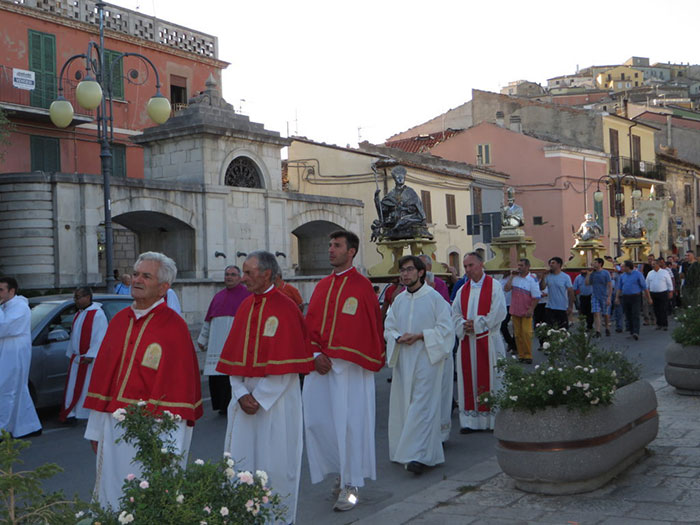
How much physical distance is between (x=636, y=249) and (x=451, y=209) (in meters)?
8.98

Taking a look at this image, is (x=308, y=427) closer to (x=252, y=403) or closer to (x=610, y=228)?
(x=252, y=403)

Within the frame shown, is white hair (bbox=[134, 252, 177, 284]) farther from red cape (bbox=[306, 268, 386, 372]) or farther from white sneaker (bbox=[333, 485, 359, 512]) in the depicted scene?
white sneaker (bbox=[333, 485, 359, 512])

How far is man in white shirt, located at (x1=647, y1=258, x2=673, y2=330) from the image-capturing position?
2094cm

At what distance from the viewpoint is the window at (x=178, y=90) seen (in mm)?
33500

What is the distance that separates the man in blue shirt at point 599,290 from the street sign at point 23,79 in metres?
18.0

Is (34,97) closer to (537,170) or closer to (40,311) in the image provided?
(40,311)

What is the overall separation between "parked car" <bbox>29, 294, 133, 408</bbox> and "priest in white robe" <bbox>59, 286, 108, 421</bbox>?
0.37m

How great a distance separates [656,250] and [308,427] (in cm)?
4983

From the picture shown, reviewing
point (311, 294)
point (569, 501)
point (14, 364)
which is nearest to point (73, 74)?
point (311, 294)

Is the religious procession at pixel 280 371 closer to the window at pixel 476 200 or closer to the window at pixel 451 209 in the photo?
the window at pixel 451 209

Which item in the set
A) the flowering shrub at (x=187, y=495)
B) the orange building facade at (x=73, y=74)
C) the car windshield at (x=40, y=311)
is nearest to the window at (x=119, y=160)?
the orange building facade at (x=73, y=74)

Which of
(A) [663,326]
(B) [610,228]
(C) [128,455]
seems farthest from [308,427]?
(B) [610,228]

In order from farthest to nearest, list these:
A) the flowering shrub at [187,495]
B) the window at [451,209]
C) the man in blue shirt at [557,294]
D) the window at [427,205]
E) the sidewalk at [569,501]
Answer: the window at [451,209] < the window at [427,205] < the man in blue shirt at [557,294] < the sidewalk at [569,501] < the flowering shrub at [187,495]

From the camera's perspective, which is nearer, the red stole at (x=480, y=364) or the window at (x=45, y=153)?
the red stole at (x=480, y=364)
